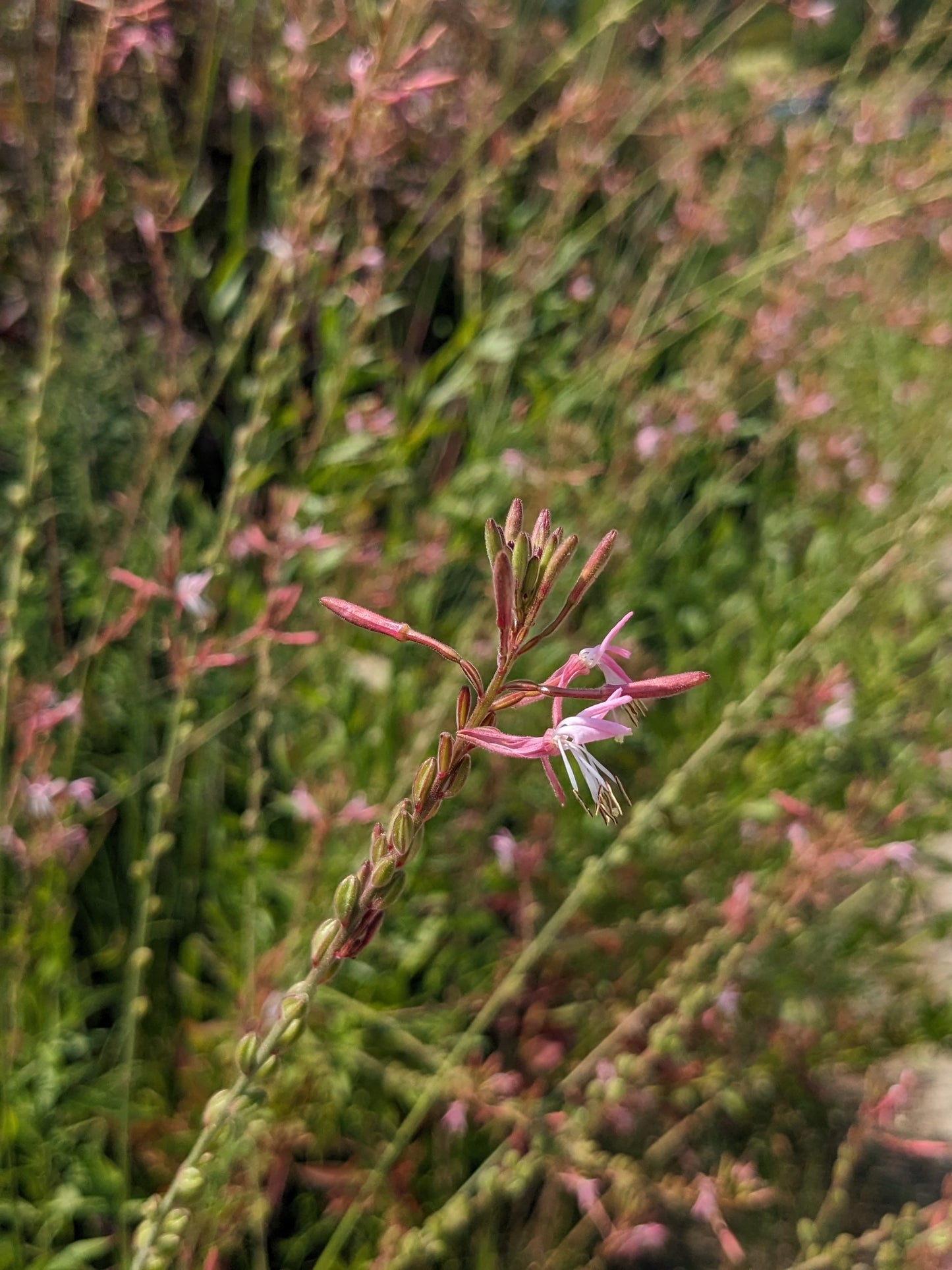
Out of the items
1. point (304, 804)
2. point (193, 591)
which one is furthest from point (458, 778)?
point (304, 804)

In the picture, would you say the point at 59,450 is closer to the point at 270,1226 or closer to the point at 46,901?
the point at 46,901

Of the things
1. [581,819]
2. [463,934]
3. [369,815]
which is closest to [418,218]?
[369,815]

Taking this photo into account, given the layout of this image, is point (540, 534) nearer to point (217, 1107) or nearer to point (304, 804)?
point (217, 1107)

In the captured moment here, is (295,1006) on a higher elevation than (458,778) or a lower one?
lower

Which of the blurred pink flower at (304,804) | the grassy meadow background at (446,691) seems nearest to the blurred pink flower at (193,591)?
the grassy meadow background at (446,691)

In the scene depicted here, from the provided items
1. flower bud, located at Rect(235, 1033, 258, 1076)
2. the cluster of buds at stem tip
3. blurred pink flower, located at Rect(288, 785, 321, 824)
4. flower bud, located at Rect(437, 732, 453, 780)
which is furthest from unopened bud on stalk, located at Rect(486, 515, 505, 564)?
blurred pink flower, located at Rect(288, 785, 321, 824)

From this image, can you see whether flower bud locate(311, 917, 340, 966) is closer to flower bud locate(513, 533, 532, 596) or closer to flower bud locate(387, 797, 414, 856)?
flower bud locate(387, 797, 414, 856)

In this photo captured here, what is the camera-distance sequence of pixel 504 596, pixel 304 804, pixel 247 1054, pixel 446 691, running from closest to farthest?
1. pixel 504 596
2. pixel 247 1054
3. pixel 446 691
4. pixel 304 804
